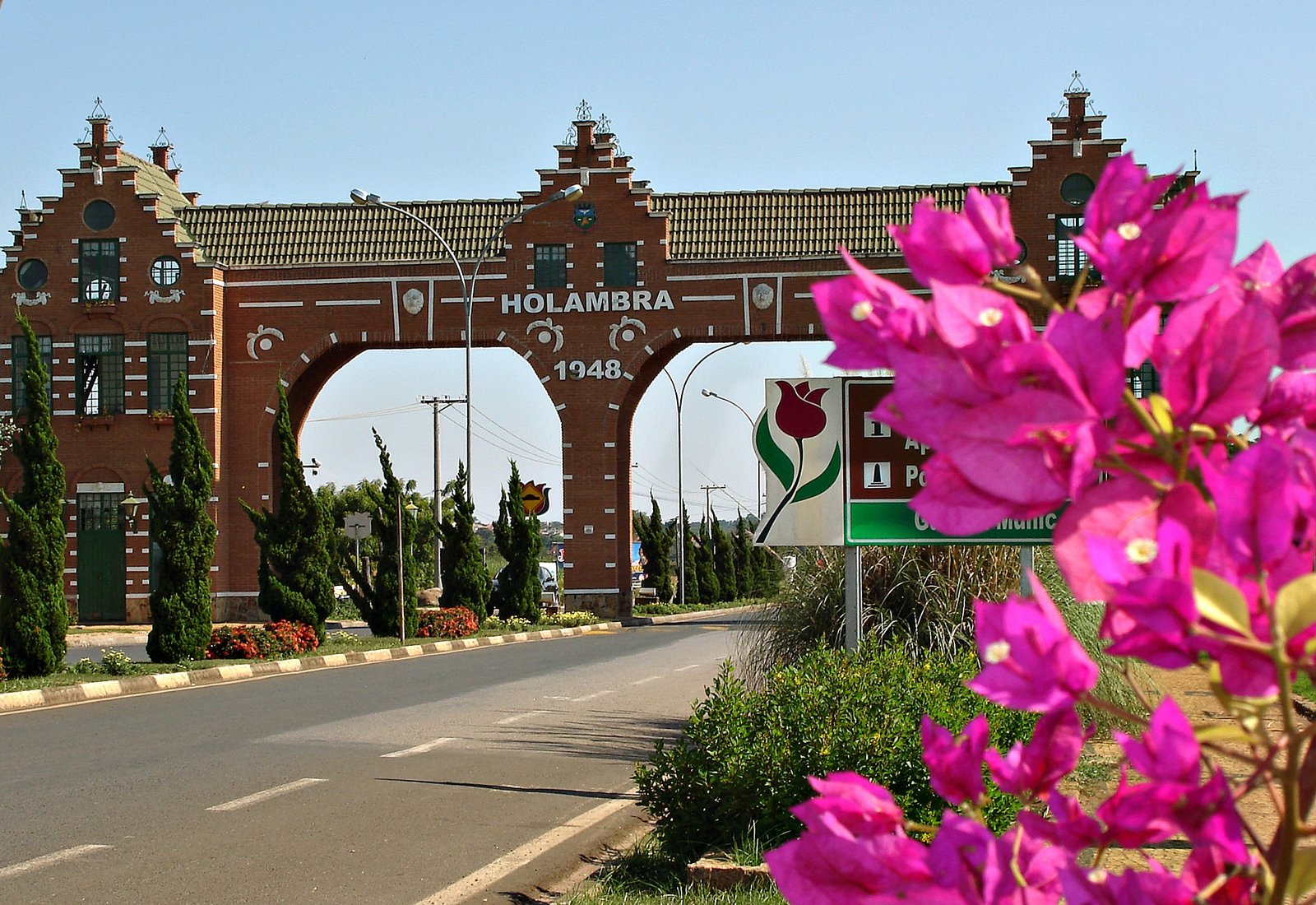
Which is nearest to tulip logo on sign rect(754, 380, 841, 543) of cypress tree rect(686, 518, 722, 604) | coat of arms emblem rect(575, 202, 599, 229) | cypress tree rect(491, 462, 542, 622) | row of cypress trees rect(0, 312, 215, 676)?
row of cypress trees rect(0, 312, 215, 676)

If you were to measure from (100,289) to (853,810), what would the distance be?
45.8 metres

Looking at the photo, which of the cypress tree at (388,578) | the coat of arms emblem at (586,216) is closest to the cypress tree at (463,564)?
the cypress tree at (388,578)

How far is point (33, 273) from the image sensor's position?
44594 mm

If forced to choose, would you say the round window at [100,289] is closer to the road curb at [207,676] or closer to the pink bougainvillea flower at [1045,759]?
the road curb at [207,676]

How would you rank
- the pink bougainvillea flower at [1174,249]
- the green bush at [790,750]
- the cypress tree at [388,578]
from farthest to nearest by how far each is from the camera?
1. the cypress tree at [388,578]
2. the green bush at [790,750]
3. the pink bougainvillea flower at [1174,249]

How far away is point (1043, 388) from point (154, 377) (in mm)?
45591

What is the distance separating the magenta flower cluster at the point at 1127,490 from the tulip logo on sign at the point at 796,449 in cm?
798

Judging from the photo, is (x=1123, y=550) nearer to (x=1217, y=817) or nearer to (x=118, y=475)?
(x=1217, y=817)

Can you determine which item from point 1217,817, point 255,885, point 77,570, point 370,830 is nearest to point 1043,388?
point 1217,817

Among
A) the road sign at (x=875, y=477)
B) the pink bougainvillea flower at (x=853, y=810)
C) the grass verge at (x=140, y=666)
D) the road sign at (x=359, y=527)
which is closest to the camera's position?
the pink bougainvillea flower at (x=853, y=810)

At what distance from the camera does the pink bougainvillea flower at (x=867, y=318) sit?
1376 millimetres

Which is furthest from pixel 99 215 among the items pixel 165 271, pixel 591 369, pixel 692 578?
pixel 692 578

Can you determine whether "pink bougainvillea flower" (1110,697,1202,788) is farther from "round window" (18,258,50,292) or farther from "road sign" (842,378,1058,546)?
"round window" (18,258,50,292)

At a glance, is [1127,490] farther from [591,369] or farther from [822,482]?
[591,369]
